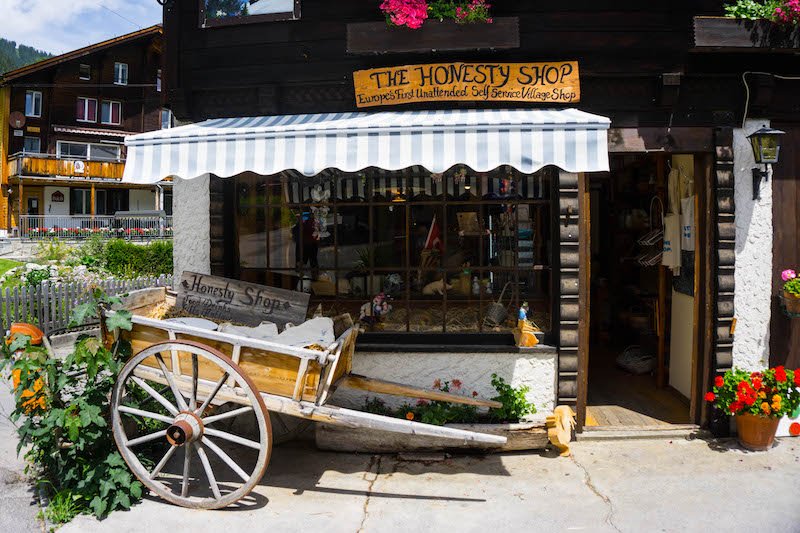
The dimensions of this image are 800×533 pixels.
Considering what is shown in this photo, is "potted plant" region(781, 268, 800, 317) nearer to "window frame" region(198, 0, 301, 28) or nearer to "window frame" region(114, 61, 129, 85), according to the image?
"window frame" region(198, 0, 301, 28)

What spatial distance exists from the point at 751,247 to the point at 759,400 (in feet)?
4.66

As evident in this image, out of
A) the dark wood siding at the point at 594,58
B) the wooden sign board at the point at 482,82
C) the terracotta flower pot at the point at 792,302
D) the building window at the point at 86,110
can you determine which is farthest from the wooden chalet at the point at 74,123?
the terracotta flower pot at the point at 792,302

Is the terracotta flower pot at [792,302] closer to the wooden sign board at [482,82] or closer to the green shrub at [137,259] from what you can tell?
the wooden sign board at [482,82]

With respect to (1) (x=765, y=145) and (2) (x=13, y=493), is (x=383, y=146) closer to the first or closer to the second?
(1) (x=765, y=145)

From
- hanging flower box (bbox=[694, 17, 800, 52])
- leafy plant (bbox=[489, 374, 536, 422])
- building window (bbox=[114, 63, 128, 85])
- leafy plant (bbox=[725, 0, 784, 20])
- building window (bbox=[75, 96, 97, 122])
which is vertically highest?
building window (bbox=[114, 63, 128, 85])

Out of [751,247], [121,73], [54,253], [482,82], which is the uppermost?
[121,73]

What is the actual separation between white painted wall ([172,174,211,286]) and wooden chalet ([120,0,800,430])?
2 centimetres

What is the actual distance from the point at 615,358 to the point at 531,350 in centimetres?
336

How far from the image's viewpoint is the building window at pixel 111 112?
37.0 meters

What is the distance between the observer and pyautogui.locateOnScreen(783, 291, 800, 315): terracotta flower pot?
5.30 meters

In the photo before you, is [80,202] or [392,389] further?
[80,202]

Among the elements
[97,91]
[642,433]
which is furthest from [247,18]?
[97,91]

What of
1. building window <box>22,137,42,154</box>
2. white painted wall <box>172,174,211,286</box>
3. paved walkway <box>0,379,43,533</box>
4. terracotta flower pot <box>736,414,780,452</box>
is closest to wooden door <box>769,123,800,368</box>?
terracotta flower pot <box>736,414,780,452</box>

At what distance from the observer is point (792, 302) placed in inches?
210
